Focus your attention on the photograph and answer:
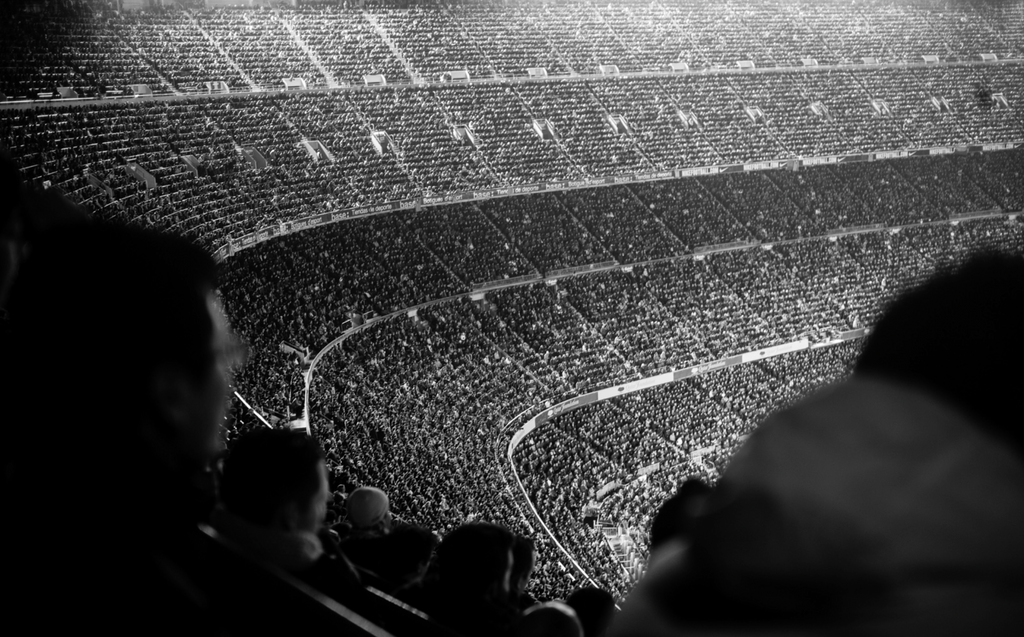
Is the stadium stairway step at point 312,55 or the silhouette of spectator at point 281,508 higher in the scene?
the silhouette of spectator at point 281,508

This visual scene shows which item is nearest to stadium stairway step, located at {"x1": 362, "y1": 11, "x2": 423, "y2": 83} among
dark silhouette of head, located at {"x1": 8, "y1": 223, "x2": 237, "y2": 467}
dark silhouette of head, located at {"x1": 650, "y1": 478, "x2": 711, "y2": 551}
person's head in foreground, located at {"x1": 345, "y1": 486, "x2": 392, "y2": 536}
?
person's head in foreground, located at {"x1": 345, "y1": 486, "x2": 392, "y2": 536}

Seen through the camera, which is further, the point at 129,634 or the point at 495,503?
the point at 495,503

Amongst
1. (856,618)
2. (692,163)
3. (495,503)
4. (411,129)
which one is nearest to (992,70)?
(692,163)

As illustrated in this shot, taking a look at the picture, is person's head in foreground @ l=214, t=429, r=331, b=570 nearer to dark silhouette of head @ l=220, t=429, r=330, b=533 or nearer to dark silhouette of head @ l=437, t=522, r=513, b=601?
dark silhouette of head @ l=220, t=429, r=330, b=533

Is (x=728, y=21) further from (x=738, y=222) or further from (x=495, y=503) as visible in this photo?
(x=495, y=503)

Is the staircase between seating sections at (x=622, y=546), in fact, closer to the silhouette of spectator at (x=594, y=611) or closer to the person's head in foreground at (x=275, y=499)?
the silhouette of spectator at (x=594, y=611)

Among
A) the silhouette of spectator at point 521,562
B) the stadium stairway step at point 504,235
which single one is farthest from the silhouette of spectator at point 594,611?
the stadium stairway step at point 504,235

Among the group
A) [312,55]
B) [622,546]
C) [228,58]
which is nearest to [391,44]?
[312,55]

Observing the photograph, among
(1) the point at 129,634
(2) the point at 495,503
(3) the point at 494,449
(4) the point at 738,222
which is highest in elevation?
(1) the point at 129,634
